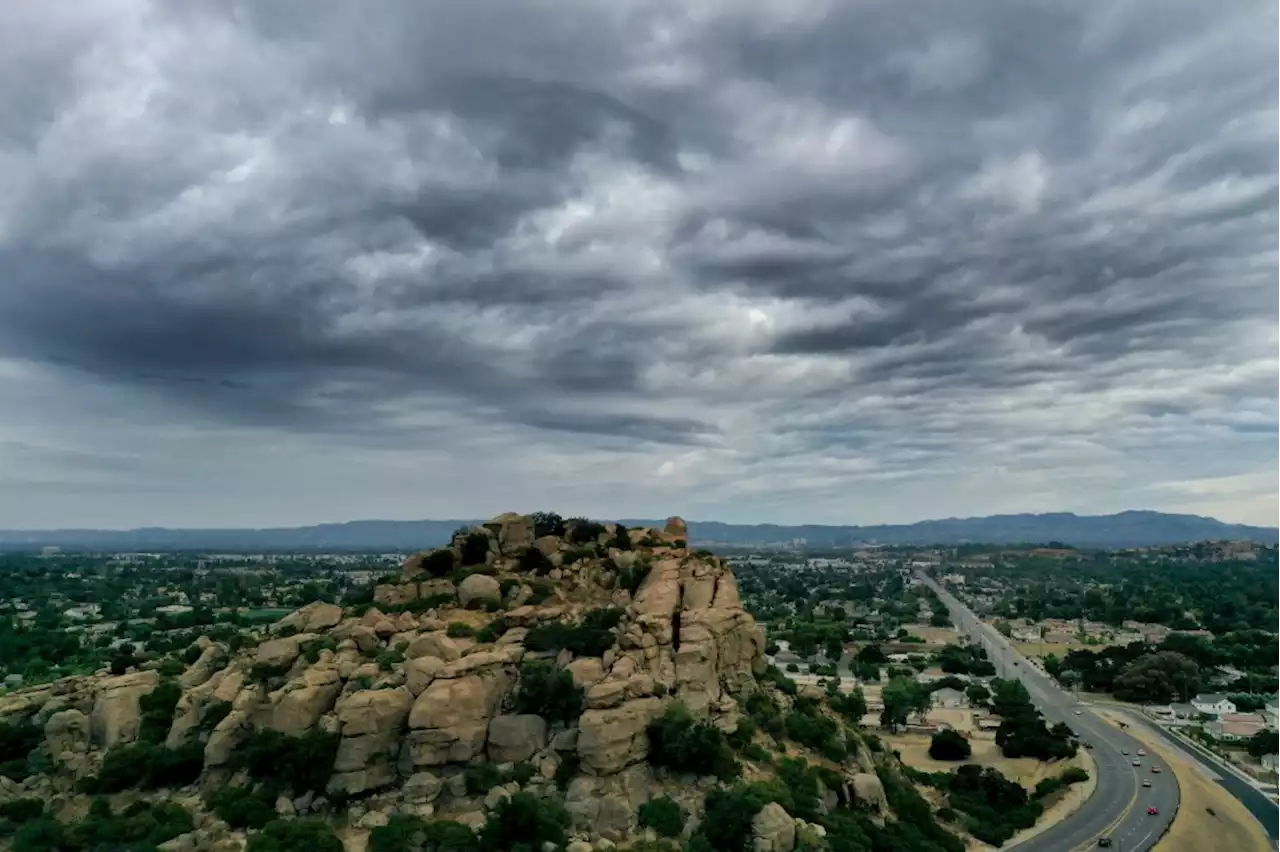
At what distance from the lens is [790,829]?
38.5 meters

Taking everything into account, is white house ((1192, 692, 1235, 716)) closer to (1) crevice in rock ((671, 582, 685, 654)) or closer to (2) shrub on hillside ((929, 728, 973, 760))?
(2) shrub on hillside ((929, 728, 973, 760))

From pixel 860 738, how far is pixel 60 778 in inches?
1672

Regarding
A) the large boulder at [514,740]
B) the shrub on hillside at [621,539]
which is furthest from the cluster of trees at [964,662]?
the large boulder at [514,740]

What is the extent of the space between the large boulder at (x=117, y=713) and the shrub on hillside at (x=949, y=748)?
68.8 m

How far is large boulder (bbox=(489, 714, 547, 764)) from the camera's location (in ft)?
133

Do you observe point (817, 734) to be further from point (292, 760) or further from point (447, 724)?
point (292, 760)

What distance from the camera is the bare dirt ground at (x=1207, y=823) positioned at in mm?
62375

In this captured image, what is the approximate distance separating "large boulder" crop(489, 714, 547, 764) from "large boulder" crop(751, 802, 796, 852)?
10.1m

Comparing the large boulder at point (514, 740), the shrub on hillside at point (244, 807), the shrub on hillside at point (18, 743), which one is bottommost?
the shrub on hillside at point (244, 807)

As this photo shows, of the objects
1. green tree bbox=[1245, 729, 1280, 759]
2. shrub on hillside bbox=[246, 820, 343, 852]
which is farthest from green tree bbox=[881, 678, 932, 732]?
shrub on hillside bbox=[246, 820, 343, 852]

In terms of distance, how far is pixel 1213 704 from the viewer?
363 ft

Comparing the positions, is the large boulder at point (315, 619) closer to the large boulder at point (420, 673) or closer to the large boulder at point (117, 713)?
the large boulder at point (117, 713)

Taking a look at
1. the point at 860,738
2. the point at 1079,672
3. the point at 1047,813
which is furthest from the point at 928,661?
the point at 860,738

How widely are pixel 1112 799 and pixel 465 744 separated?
5795 centimetres
